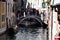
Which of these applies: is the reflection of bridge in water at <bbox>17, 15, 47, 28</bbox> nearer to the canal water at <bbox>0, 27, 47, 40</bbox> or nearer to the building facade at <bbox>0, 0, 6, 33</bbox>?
the canal water at <bbox>0, 27, 47, 40</bbox>

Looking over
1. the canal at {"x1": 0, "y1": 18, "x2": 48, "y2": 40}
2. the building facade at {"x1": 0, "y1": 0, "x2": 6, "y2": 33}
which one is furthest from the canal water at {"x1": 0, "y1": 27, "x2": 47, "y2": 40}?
the building facade at {"x1": 0, "y1": 0, "x2": 6, "y2": 33}

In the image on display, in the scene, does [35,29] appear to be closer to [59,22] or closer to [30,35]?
[30,35]

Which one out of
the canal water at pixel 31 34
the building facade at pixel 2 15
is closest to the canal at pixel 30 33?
the canal water at pixel 31 34

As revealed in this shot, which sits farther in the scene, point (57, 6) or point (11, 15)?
point (11, 15)

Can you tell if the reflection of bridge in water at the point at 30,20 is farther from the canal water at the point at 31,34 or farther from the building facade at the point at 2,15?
the building facade at the point at 2,15

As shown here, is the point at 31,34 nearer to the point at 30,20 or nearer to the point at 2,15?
the point at 30,20

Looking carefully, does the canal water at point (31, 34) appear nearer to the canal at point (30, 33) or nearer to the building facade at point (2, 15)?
the canal at point (30, 33)

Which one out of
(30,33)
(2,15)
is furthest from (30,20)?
(2,15)

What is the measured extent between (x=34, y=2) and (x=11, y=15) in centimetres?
29

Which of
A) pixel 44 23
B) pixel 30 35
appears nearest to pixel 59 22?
pixel 44 23

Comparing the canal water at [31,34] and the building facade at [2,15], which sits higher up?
the building facade at [2,15]

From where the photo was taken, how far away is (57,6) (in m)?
2.51

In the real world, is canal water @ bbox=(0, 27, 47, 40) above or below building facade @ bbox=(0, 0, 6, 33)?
below

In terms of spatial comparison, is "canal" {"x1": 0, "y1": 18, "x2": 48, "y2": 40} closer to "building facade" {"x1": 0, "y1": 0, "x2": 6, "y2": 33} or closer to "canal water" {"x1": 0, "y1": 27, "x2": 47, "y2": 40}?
"canal water" {"x1": 0, "y1": 27, "x2": 47, "y2": 40}
